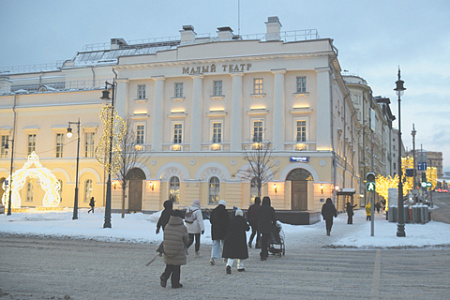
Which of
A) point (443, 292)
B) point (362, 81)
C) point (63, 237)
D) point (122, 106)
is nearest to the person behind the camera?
point (443, 292)

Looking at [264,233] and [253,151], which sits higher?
[253,151]

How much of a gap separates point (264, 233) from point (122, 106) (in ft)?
115

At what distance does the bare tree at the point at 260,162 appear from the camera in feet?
135

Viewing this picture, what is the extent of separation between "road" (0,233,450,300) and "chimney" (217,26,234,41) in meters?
32.7

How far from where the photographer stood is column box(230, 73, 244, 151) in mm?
42875

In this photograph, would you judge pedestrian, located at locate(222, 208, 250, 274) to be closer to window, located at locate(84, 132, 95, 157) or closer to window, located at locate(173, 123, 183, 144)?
window, located at locate(173, 123, 183, 144)

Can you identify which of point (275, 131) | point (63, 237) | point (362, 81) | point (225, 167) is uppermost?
point (362, 81)

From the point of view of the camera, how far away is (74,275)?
11.2 meters

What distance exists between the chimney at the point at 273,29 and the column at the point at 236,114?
4.38 meters

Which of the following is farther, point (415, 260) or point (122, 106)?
point (122, 106)

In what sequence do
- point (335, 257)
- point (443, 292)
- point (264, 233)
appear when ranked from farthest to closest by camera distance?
point (335, 257), point (264, 233), point (443, 292)

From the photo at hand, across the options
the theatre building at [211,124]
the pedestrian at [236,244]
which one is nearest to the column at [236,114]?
the theatre building at [211,124]

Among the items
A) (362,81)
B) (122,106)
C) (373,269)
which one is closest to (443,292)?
(373,269)

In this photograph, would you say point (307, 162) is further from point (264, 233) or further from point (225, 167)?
point (264, 233)
